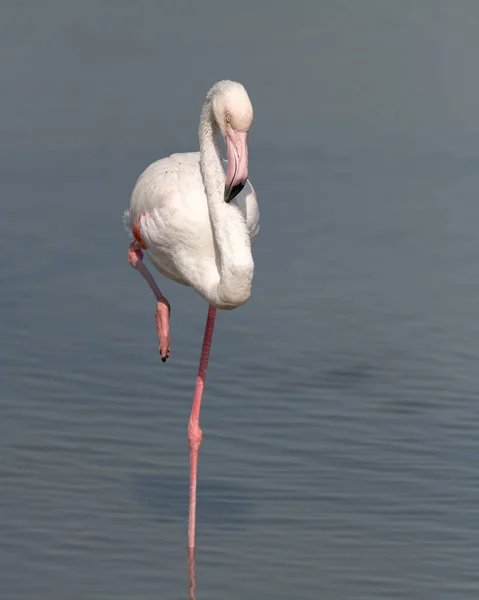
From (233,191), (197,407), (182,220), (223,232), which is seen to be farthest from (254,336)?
(233,191)

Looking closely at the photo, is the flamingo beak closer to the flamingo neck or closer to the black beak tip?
the black beak tip

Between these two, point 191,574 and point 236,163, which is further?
point 191,574

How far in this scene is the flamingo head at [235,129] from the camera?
7.18 meters


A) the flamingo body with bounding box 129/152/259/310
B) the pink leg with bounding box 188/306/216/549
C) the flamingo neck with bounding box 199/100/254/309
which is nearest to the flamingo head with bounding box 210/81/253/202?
the flamingo neck with bounding box 199/100/254/309

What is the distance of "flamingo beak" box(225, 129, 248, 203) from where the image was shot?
7176 mm

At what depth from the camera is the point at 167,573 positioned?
7340mm

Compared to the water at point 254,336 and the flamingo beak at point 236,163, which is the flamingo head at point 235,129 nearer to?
the flamingo beak at point 236,163

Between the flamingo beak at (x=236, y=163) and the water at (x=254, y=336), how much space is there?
1.70 metres

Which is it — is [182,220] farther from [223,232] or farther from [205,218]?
[223,232]

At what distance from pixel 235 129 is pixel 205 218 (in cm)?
62

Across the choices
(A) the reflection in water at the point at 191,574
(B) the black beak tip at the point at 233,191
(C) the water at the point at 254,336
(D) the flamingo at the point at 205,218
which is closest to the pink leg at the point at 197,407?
(D) the flamingo at the point at 205,218

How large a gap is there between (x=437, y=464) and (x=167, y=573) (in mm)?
1855

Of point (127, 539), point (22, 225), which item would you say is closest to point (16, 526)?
point (127, 539)

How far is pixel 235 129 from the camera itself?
7.25 meters
